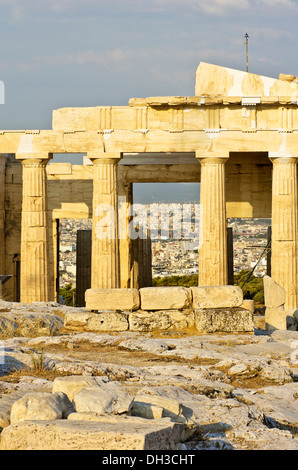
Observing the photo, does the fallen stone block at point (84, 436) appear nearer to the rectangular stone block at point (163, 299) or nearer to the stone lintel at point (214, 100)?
the rectangular stone block at point (163, 299)

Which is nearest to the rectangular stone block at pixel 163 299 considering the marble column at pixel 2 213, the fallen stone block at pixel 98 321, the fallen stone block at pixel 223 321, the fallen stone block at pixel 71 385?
the fallen stone block at pixel 223 321

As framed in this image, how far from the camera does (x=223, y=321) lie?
1543 cm

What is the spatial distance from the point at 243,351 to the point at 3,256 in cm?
1978

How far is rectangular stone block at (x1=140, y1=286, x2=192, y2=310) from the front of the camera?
610 inches

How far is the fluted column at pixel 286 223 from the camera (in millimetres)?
24578

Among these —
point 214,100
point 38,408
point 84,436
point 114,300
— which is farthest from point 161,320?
point 214,100

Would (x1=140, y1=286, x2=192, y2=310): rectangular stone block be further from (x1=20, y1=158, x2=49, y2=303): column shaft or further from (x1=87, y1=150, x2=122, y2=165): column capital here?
(x1=20, y1=158, x2=49, y2=303): column shaft

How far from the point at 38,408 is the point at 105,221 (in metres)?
17.4

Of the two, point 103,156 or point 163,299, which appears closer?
point 163,299

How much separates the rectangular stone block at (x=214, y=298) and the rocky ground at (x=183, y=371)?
0.73 metres

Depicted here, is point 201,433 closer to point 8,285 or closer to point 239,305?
point 239,305

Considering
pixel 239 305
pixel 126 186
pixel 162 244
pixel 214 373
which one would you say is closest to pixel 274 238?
pixel 126 186

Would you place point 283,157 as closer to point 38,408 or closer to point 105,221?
point 105,221

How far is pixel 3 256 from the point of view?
31656 millimetres
